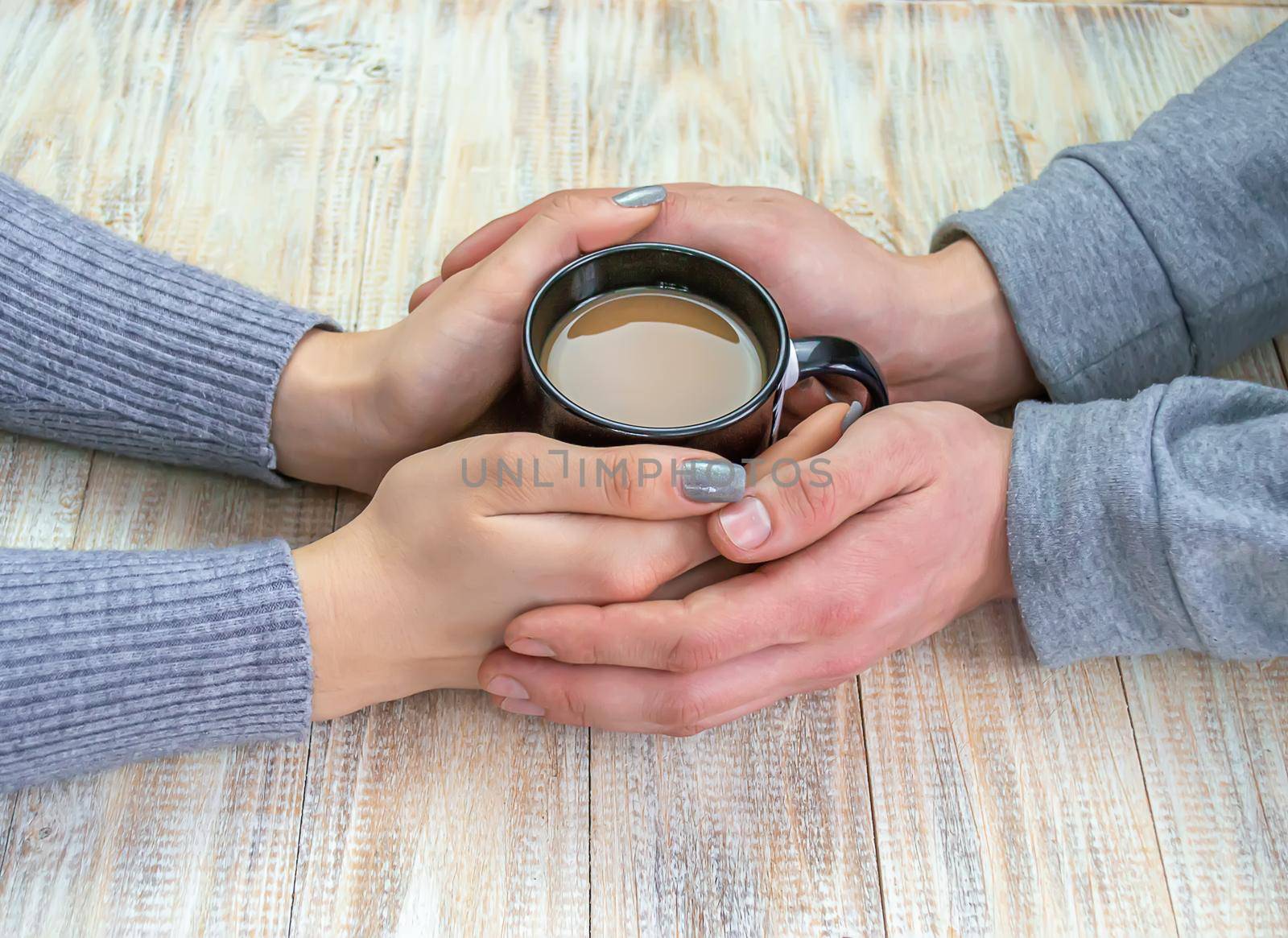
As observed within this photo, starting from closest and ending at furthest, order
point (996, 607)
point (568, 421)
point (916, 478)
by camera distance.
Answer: point (568, 421) < point (916, 478) < point (996, 607)

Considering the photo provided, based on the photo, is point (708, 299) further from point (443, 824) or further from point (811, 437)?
point (443, 824)

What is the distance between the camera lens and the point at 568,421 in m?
0.69

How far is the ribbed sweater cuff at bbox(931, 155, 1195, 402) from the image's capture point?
36.7 inches

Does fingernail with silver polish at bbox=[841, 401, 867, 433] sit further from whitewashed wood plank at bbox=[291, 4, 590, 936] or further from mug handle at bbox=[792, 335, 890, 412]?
whitewashed wood plank at bbox=[291, 4, 590, 936]

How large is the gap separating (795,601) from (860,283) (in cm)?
30

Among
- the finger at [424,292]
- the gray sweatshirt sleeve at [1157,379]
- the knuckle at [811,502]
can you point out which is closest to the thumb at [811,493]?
the knuckle at [811,502]

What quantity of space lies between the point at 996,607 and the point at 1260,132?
0.45m

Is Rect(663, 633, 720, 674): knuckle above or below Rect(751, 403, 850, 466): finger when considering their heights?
below

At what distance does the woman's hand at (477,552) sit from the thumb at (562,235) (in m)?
0.14

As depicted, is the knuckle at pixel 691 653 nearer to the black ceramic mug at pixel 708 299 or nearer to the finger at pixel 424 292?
the black ceramic mug at pixel 708 299

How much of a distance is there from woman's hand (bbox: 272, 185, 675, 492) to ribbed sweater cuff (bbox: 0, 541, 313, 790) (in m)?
0.12

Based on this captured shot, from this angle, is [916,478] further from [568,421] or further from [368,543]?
[368,543]

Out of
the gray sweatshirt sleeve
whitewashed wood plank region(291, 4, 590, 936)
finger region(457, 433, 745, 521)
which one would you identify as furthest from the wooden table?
finger region(457, 433, 745, 521)

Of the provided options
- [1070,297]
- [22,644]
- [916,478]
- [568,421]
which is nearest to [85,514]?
[22,644]
